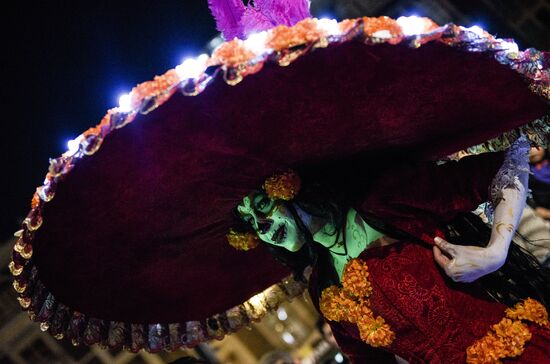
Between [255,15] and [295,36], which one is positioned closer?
[295,36]

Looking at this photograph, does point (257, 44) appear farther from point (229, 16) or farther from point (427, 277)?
point (427, 277)

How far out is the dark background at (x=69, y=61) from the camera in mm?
3666

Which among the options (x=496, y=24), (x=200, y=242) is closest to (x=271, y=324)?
(x=496, y=24)

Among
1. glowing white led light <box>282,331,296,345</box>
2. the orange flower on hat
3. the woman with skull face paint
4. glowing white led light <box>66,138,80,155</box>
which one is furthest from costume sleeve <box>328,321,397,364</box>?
glowing white led light <box>282,331,296,345</box>

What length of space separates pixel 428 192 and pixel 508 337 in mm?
623

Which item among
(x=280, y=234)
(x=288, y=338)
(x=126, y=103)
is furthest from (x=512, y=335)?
(x=288, y=338)

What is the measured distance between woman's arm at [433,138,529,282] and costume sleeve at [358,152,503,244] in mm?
47

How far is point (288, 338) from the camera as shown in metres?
11.5

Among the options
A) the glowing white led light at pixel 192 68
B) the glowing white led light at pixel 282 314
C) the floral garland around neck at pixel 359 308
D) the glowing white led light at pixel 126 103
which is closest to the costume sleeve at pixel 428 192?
the floral garland around neck at pixel 359 308

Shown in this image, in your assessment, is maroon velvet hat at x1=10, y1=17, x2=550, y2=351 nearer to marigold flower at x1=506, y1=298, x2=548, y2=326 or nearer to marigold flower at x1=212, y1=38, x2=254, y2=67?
marigold flower at x1=212, y1=38, x2=254, y2=67

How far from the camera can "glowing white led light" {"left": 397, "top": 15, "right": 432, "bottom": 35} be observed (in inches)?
58.1

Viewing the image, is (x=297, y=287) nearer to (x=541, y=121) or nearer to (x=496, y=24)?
(x=541, y=121)

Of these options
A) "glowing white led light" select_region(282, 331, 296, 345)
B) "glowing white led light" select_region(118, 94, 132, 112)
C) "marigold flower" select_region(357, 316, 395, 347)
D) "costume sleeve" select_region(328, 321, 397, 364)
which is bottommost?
"glowing white led light" select_region(282, 331, 296, 345)

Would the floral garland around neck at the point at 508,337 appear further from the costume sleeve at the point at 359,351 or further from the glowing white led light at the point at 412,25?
the glowing white led light at the point at 412,25
